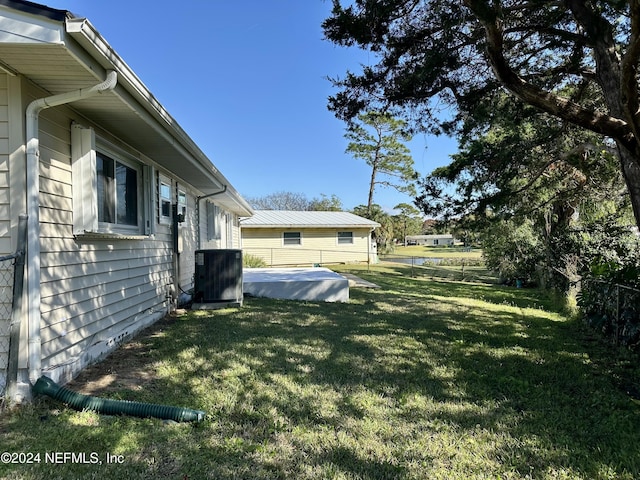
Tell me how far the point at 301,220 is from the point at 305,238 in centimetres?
102

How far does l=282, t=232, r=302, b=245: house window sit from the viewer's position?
20413 millimetres

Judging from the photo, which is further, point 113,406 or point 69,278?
point 69,278

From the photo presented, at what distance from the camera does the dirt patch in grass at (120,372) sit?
3.31m

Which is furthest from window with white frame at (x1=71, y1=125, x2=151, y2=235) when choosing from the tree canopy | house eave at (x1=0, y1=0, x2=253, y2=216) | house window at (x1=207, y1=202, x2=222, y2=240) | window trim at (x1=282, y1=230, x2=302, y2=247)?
the tree canopy

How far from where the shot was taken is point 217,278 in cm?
714

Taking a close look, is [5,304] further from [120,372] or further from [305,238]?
[305,238]

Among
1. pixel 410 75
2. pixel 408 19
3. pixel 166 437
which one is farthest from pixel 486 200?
pixel 166 437

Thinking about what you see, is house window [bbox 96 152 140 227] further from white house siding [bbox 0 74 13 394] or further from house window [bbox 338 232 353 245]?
house window [bbox 338 232 353 245]

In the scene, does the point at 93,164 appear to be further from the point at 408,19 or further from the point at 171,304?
the point at 408,19

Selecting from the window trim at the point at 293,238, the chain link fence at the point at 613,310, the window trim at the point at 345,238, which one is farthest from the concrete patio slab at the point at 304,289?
the window trim at the point at 345,238

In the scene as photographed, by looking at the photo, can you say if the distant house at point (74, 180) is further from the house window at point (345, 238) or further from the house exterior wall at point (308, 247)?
the house window at point (345, 238)

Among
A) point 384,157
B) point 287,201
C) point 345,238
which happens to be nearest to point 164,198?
point 345,238

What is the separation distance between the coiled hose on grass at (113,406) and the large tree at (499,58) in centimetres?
406

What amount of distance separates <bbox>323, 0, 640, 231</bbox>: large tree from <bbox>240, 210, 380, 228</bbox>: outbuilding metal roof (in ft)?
43.5
